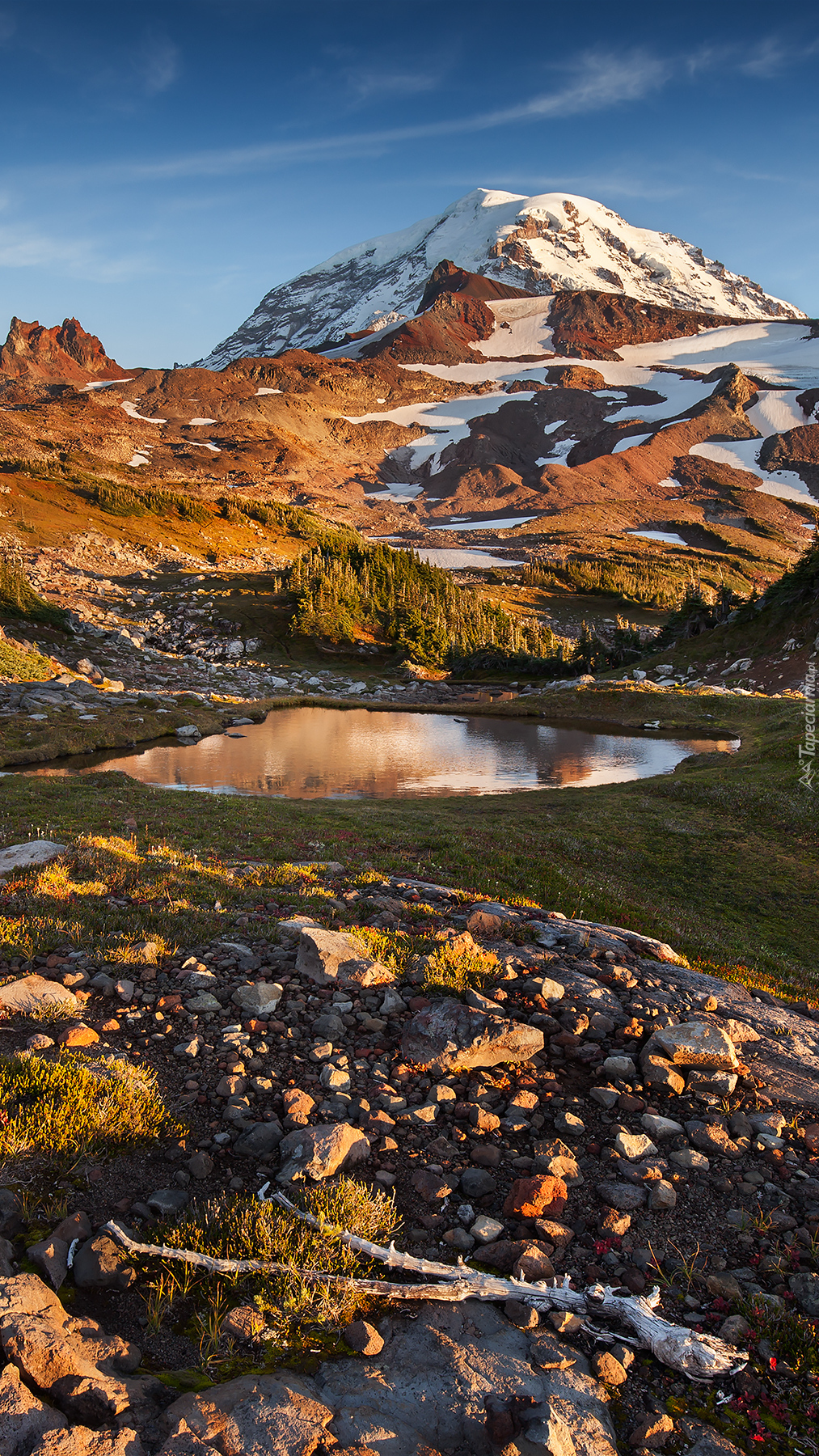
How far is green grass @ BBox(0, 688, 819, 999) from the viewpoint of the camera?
36.1 ft

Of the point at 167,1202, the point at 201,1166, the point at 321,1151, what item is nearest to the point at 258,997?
the point at 201,1166

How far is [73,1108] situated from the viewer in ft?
18.3

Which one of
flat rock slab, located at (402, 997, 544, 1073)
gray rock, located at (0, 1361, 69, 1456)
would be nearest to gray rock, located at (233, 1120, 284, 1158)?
flat rock slab, located at (402, 997, 544, 1073)

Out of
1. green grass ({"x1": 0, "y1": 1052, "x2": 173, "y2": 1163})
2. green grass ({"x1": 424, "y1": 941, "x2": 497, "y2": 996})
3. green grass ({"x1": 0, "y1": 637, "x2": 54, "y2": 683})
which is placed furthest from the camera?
green grass ({"x1": 0, "y1": 637, "x2": 54, "y2": 683})

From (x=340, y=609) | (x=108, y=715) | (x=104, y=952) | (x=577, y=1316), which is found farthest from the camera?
(x=340, y=609)

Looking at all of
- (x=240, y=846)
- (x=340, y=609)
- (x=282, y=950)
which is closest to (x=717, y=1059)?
(x=282, y=950)

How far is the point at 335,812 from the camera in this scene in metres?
26.5

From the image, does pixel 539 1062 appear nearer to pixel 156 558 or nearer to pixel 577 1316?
pixel 577 1316

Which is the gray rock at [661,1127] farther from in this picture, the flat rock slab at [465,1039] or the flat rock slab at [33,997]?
the flat rock slab at [33,997]

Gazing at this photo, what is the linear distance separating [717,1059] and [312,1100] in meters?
4.40

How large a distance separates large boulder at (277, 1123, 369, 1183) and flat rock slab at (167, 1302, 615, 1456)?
127 cm

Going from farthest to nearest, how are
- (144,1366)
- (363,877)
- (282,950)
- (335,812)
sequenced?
(335,812), (363,877), (282,950), (144,1366)

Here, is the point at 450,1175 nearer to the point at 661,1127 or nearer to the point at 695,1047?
the point at 661,1127

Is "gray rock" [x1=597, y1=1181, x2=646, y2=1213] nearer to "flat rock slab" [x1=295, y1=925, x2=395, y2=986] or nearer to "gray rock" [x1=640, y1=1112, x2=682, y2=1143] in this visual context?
"gray rock" [x1=640, y1=1112, x2=682, y2=1143]
